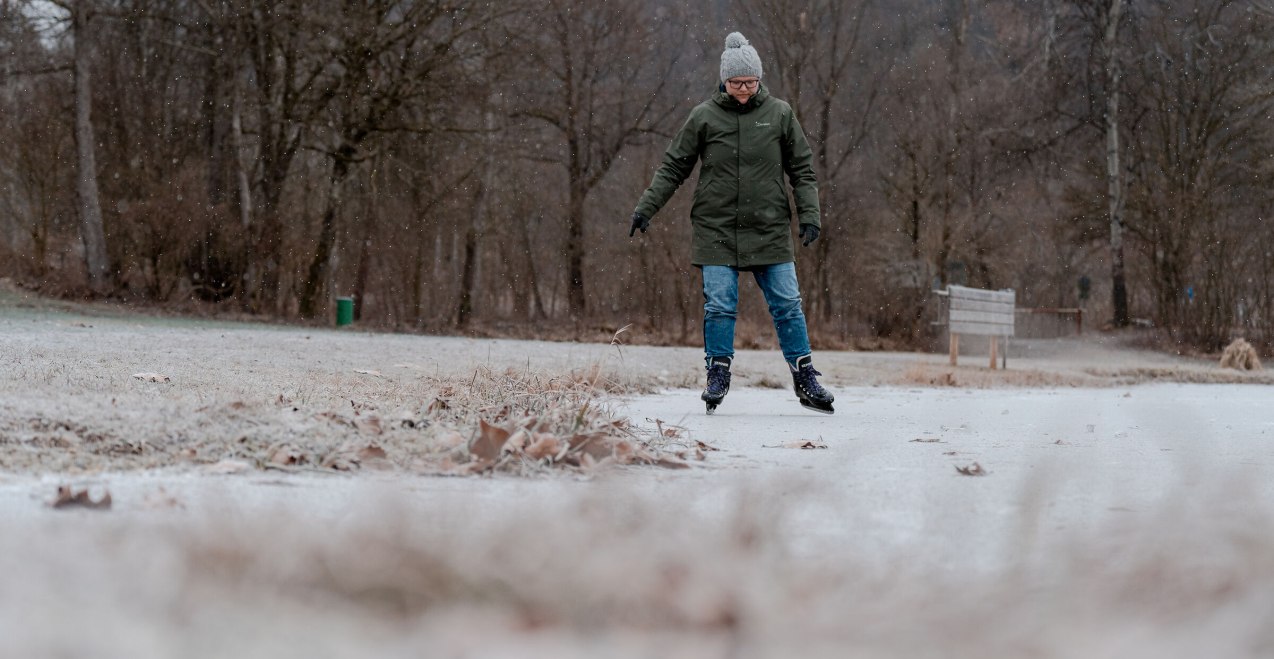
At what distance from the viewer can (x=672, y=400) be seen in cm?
777

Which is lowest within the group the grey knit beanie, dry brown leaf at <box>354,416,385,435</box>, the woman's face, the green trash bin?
dry brown leaf at <box>354,416,385,435</box>

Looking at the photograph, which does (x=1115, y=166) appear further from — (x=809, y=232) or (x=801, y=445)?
(x=801, y=445)

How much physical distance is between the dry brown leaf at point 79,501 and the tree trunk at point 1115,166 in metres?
30.5

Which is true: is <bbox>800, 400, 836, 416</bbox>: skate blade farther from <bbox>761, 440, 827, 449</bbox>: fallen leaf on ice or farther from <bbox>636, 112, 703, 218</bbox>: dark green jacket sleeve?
<bbox>761, 440, 827, 449</bbox>: fallen leaf on ice

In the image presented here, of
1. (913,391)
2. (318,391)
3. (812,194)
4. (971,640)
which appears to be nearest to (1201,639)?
(971,640)

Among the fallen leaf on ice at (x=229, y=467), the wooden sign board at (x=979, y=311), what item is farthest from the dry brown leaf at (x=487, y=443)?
the wooden sign board at (x=979, y=311)

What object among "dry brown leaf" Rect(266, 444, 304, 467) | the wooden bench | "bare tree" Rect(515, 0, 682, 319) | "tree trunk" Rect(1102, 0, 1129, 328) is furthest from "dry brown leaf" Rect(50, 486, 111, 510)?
"tree trunk" Rect(1102, 0, 1129, 328)

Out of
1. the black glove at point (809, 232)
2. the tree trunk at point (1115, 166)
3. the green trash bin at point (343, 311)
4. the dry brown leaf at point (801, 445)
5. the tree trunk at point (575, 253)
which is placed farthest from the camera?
the tree trunk at point (1115, 166)

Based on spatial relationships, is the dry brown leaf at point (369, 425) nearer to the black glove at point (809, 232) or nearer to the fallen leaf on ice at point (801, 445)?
the fallen leaf on ice at point (801, 445)

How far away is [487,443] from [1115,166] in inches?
1183

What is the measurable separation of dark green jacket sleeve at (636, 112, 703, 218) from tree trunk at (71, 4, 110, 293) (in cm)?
1456

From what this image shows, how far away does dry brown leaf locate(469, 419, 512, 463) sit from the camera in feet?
12.1

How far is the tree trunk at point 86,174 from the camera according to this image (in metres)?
19.1

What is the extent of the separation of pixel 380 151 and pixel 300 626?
71.1ft
